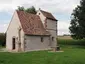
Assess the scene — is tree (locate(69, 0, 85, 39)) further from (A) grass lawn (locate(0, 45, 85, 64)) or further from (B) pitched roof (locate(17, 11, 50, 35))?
(A) grass lawn (locate(0, 45, 85, 64))

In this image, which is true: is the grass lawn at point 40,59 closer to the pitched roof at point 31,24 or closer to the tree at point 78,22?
the pitched roof at point 31,24

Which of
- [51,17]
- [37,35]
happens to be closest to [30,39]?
[37,35]

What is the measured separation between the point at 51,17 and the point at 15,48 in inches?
513

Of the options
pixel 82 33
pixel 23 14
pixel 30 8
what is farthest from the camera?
pixel 30 8

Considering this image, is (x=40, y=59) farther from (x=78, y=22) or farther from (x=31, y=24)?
(x=78, y=22)

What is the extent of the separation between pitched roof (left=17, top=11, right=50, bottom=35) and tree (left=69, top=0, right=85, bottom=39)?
1178cm

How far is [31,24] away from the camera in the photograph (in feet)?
148

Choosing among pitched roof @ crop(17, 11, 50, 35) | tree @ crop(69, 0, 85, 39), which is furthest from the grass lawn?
tree @ crop(69, 0, 85, 39)

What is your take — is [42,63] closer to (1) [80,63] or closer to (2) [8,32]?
(1) [80,63]

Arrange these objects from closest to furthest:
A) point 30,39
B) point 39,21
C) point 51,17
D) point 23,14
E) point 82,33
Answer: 1. point 30,39
2. point 23,14
3. point 39,21
4. point 51,17
5. point 82,33

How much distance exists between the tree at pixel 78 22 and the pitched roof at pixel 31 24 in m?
11.8

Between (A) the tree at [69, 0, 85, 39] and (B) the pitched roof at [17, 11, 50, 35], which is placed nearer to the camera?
(B) the pitched roof at [17, 11, 50, 35]

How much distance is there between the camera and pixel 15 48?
43594mm

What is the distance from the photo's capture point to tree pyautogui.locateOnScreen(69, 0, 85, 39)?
56.6 metres
